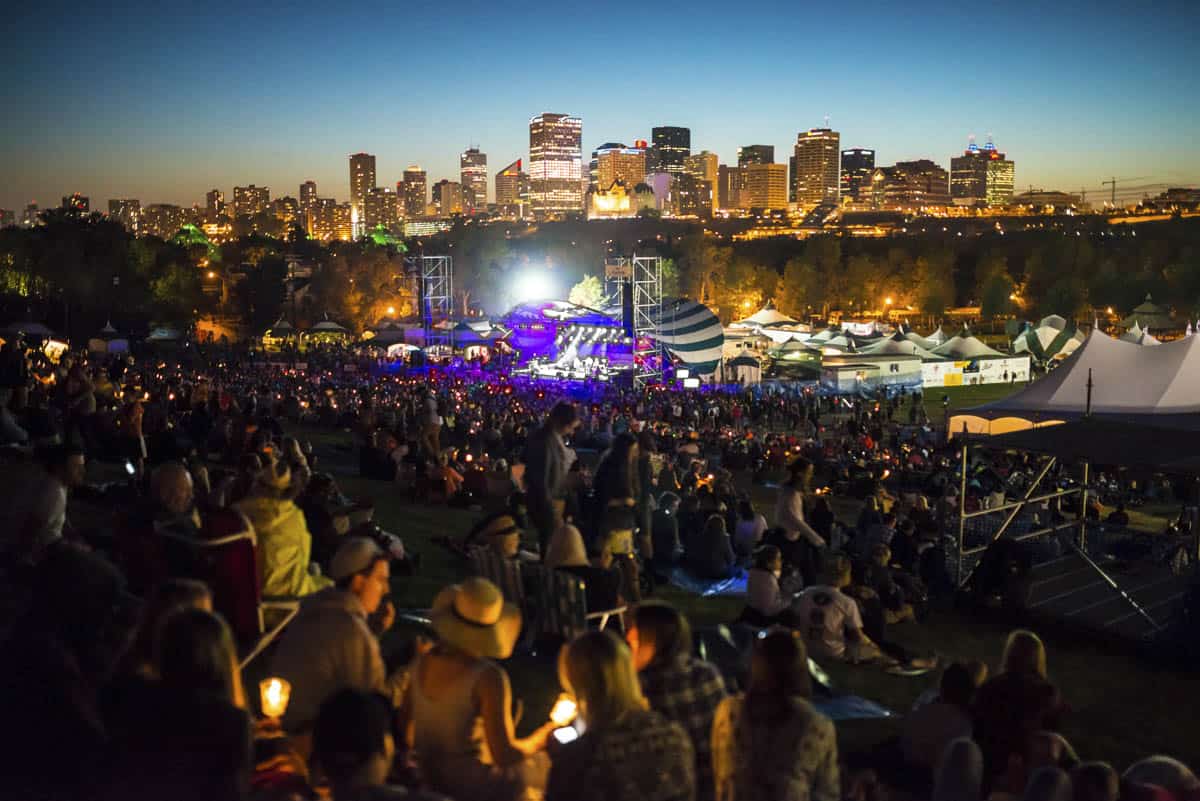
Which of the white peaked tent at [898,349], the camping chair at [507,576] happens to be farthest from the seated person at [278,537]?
the white peaked tent at [898,349]

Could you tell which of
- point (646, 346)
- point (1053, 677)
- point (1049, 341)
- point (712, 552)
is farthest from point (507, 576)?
point (1049, 341)

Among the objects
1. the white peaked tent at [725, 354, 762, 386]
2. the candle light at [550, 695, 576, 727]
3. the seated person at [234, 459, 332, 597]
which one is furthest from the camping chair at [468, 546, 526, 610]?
the white peaked tent at [725, 354, 762, 386]

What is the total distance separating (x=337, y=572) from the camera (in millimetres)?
4684

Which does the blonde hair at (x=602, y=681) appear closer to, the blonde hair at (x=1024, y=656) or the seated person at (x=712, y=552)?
the blonde hair at (x=1024, y=656)

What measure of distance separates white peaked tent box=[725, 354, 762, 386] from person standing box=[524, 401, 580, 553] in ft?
106

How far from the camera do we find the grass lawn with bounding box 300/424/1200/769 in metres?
6.32

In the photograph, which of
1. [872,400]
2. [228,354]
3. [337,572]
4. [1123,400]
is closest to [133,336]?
[228,354]

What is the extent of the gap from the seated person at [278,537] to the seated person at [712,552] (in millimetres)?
4571

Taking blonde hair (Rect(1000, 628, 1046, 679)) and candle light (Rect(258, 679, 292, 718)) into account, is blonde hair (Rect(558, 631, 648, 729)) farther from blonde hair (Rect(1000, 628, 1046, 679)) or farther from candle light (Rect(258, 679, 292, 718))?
blonde hair (Rect(1000, 628, 1046, 679))

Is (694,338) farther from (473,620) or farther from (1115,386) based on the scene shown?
(473,620)

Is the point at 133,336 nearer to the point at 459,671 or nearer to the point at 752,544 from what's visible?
the point at 752,544

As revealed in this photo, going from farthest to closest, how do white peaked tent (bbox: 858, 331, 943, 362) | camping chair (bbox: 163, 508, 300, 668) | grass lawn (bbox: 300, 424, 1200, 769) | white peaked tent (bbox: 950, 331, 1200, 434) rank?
1. white peaked tent (bbox: 858, 331, 943, 362)
2. white peaked tent (bbox: 950, 331, 1200, 434)
3. grass lawn (bbox: 300, 424, 1200, 769)
4. camping chair (bbox: 163, 508, 300, 668)

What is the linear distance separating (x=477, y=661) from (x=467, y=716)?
207mm

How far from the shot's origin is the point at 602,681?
3229mm
